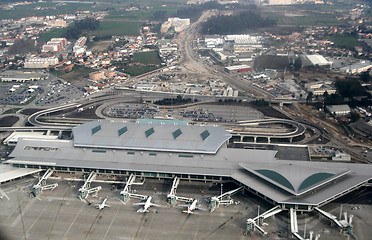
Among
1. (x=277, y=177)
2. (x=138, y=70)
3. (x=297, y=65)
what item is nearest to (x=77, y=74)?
(x=138, y=70)

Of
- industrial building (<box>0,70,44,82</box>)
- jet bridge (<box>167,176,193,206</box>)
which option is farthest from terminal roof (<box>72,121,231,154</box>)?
industrial building (<box>0,70,44,82</box>)

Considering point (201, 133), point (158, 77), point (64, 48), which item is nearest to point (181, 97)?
point (158, 77)

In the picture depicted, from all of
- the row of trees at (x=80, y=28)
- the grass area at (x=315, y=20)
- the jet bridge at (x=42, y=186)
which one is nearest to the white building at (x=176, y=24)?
the row of trees at (x=80, y=28)

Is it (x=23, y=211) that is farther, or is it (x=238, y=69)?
(x=238, y=69)

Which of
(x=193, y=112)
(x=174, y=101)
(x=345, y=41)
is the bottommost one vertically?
(x=193, y=112)

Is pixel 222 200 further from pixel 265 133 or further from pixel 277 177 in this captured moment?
pixel 265 133

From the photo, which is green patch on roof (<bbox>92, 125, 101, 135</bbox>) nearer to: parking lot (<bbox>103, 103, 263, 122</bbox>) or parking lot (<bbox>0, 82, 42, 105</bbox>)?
parking lot (<bbox>103, 103, 263, 122</bbox>)

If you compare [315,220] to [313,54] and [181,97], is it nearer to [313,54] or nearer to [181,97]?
[181,97]
